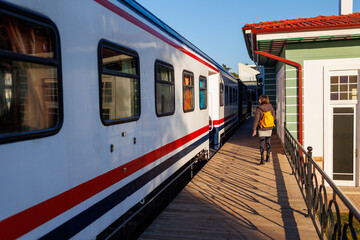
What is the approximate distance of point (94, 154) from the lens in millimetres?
3219

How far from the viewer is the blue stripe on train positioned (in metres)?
2.71

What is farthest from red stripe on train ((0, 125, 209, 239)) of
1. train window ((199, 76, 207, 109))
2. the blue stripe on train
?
train window ((199, 76, 207, 109))

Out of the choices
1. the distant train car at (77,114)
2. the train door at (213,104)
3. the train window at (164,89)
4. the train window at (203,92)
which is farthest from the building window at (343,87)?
the distant train car at (77,114)

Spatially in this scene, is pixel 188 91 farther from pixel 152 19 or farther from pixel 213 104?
pixel 213 104

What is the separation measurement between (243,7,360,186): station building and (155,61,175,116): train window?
3.65 m

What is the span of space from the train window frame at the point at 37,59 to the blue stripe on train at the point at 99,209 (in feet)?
2.53

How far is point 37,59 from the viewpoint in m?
2.44

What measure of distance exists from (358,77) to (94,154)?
7.46 meters

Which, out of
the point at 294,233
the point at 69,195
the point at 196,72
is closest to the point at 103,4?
the point at 69,195

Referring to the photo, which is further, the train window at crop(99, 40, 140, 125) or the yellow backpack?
the yellow backpack

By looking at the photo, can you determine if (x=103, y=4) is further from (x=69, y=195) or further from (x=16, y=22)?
(x=69, y=195)

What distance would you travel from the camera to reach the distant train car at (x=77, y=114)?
2250 mm

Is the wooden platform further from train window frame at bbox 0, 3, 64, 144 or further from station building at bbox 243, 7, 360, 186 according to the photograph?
train window frame at bbox 0, 3, 64, 144

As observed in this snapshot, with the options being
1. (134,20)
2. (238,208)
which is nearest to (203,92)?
(238,208)
